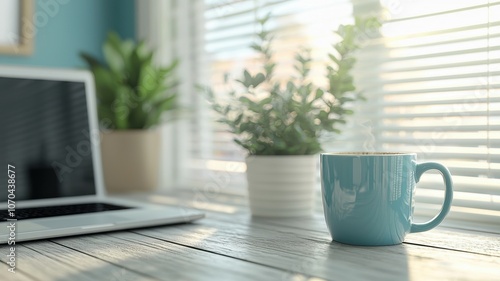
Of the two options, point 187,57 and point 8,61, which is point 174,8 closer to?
point 187,57

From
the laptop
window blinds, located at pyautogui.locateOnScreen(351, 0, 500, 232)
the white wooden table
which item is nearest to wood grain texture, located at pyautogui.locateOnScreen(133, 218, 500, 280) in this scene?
the white wooden table

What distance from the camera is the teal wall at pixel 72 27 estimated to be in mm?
1652

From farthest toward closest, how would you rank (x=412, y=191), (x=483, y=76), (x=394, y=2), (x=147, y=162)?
(x=147, y=162) < (x=394, y=2) < (x=483, y=76) < (x=412, y=191)

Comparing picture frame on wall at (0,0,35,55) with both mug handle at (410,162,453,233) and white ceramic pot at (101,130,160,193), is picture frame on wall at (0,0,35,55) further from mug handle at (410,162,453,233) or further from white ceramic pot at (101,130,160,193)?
mug handle at (410,162,453,233)

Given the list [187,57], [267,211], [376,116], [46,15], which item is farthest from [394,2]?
[46,15]

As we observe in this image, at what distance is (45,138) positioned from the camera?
1.07 m

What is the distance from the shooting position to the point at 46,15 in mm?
1665

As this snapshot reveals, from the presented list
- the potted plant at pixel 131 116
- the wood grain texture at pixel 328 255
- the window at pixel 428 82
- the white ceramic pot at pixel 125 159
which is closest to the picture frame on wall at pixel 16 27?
the potted plant at pixel 131 116

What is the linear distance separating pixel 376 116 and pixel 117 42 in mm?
772

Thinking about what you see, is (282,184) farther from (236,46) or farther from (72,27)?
(72,27)

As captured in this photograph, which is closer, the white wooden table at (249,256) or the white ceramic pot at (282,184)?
the white wooden table at (249,256)

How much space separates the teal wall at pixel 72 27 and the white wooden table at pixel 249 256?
0.98 meters

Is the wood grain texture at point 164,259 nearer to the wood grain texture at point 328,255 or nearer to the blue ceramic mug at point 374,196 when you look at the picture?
the wood grain texture at point 328,255

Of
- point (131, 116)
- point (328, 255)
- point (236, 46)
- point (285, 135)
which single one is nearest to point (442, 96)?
point (285, 135)
